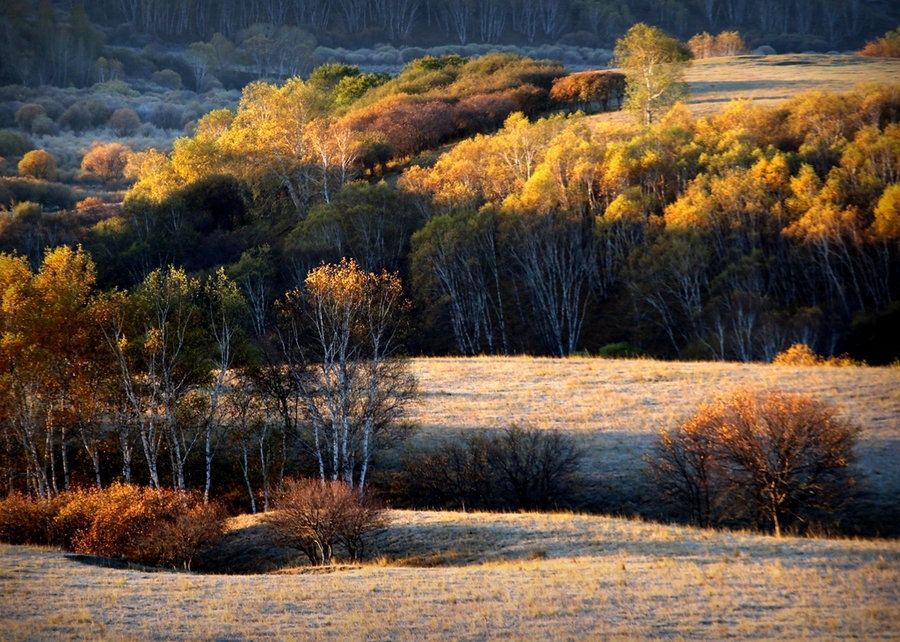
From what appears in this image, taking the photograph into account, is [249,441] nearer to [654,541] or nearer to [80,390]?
[80,390]

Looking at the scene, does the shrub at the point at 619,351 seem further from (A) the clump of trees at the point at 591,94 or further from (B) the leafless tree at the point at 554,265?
(A) the clump of trees at the point at 591,94

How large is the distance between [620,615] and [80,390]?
1054 inches

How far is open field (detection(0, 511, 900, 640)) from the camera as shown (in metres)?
16.3

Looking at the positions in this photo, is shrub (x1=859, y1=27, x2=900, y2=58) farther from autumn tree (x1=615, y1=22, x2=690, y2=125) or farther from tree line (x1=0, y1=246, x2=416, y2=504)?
tree line (x1=0, y1=246, x2=416, y2=504)

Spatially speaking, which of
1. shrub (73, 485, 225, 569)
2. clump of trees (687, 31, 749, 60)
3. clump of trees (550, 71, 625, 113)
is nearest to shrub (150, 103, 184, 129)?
clump of trees (550, 71, 625, 113)

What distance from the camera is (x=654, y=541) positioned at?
24.2 meters

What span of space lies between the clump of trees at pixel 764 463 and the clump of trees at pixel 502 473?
4103 mm

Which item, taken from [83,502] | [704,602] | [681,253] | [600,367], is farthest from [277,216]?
[704,602]

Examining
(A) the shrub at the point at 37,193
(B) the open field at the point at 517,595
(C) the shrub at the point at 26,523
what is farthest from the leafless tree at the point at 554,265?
(A) the shrub at the point at 37,193

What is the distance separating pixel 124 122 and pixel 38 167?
48462 mm

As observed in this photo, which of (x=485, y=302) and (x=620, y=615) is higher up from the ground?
(x=485, y=302)

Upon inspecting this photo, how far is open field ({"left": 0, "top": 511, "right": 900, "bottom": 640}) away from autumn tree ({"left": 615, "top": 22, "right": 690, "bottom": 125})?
7254 centimetres

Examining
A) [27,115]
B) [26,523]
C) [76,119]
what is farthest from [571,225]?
[76,119]

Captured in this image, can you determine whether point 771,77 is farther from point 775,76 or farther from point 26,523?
point 26,523
